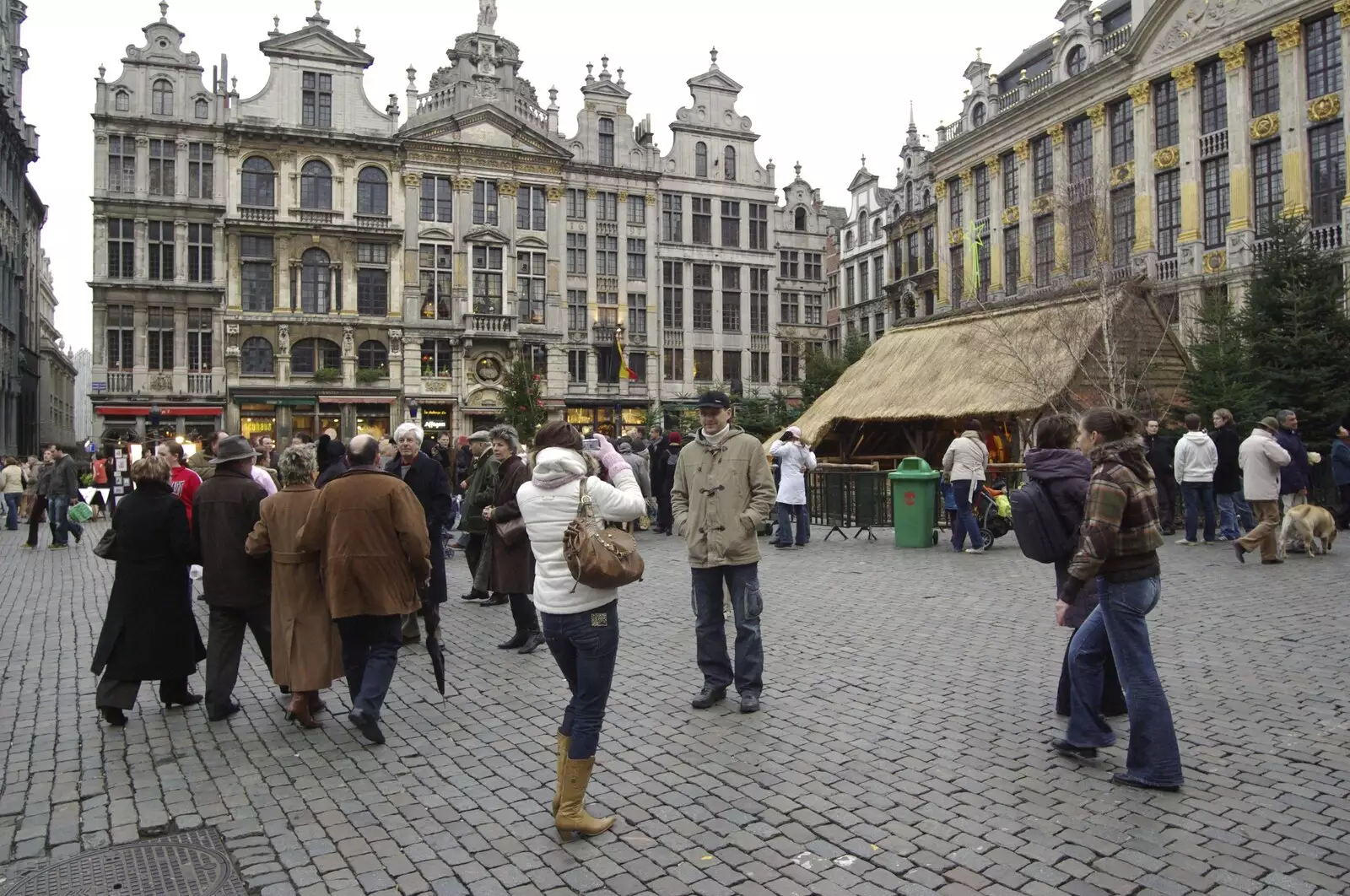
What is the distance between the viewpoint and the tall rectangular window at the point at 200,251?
3953 centimetres

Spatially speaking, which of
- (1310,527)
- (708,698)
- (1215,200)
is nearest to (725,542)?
(708,698)

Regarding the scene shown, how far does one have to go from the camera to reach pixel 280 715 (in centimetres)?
638

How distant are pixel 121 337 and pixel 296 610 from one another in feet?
129

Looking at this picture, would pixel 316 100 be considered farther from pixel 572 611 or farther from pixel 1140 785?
pixel 1140 785

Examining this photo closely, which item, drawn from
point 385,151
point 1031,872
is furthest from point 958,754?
point 385,151

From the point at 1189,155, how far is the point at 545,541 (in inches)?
1479

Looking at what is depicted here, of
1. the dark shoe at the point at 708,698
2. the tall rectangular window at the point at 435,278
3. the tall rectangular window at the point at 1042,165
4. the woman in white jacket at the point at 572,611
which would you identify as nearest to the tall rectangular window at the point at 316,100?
the tall rectangular window at the point at 435,278

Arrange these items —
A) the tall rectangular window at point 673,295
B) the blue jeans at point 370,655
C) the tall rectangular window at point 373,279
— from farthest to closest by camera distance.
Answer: the tall rectangular window at point 673,295, the tall rectangular window at point 373,279, the blue jeans at point 370,655

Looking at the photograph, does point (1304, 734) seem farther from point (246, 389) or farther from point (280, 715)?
point (246, 389)

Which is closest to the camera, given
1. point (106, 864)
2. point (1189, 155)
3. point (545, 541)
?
point (106, 864)

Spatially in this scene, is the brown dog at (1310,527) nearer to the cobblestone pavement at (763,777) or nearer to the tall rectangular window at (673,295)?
the cobblestone pavement at (763,777)

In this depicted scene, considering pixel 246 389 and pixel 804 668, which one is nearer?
pixel 804 668

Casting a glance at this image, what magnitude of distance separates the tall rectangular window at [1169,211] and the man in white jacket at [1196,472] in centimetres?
2494

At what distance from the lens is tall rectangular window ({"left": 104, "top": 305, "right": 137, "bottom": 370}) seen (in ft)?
126
